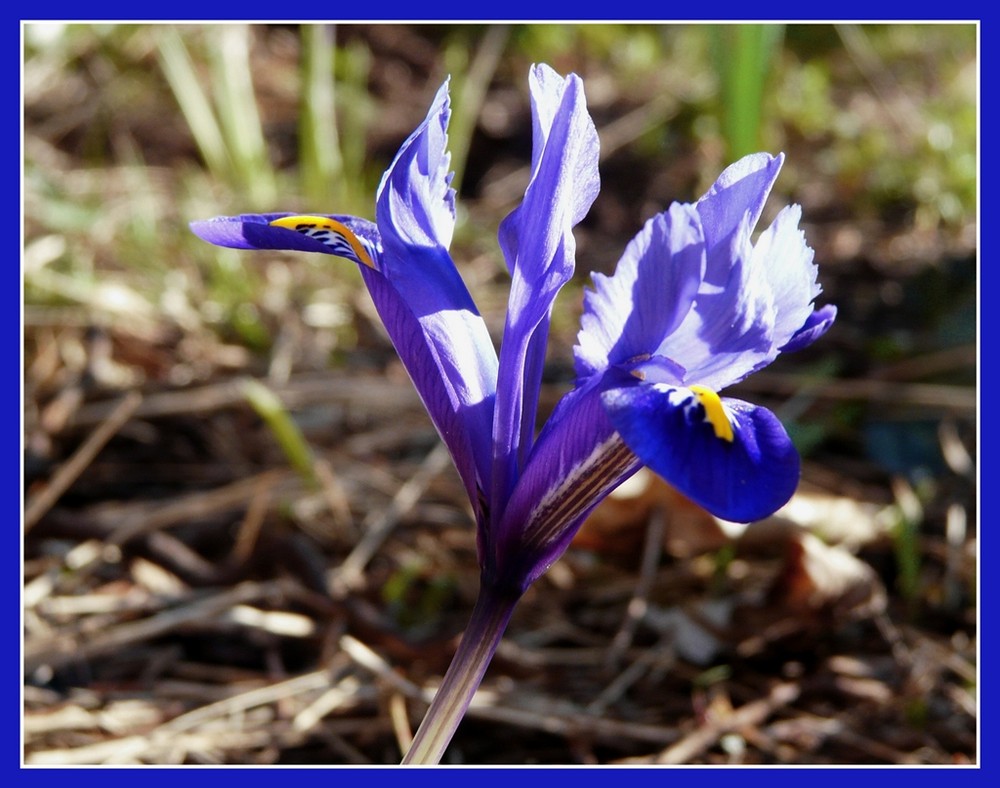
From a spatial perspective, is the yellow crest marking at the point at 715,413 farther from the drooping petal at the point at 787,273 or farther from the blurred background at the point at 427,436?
the blurred background at the point at 427,436

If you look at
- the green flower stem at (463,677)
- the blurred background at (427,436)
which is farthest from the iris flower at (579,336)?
the blurred background at (427,436)

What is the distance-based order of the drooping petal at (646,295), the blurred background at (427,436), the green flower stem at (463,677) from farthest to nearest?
the blurred background at (427,436) < the green flower stem at (463,677) < the drooping petal at (646,295)

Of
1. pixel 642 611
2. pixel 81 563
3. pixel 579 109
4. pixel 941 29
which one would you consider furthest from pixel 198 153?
pixel 579 109

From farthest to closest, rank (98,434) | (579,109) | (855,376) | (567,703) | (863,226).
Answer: (863,226) → (855,376) → (98,434) → (567,703) → (579,109)

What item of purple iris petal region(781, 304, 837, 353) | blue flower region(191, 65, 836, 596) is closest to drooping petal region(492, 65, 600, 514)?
blue flower region(191, 65, 836, 596)

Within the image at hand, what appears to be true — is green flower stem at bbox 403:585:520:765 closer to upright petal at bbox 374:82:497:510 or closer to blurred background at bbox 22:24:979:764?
upright petal at bbox 374:82:497:510

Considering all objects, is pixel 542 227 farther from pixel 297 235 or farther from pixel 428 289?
pixel 297 235

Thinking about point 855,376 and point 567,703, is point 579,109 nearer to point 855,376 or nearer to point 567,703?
point 567,703
